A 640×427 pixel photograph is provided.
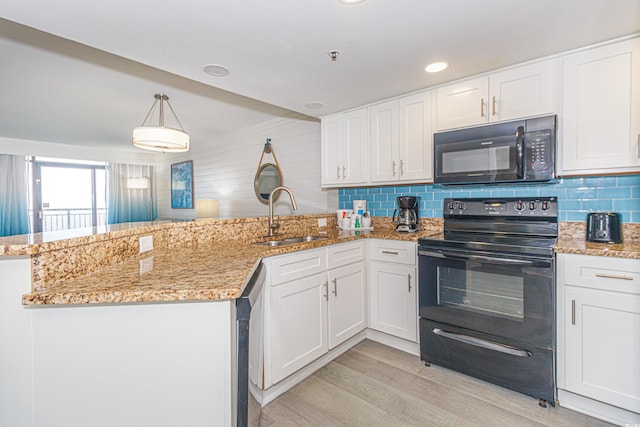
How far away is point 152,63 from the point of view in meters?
1.95

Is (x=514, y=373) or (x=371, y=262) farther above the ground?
(x=371, y=262)

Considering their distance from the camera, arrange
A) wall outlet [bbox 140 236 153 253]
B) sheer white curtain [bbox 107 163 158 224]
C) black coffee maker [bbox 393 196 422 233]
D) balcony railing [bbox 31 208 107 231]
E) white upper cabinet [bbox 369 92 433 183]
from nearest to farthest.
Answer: wall outlet [bbox 140 236 153 253] < white upper cabinet [bbox 369 92 433 183] < black coffee maker [bbox 393 196 422 233] < balcony railing [bbox 31 208 107 231] < sheer white curtain [bbox 107 163 158 224]

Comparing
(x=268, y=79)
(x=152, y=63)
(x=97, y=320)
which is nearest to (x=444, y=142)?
(x=268, y=79)

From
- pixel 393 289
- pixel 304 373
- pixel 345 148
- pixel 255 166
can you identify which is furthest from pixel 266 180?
pixel 304 373

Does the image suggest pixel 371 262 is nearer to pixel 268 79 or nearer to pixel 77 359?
pixel 268 79

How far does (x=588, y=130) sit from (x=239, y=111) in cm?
339

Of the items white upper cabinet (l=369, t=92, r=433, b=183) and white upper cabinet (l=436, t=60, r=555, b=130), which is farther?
white upper cabinet (l=369, t=92, r=433, b=183)

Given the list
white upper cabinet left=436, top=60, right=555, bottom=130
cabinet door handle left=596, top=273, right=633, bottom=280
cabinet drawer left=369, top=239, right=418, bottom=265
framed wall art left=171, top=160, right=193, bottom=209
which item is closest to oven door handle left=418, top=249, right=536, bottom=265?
cabinet drawer left=369, top=239, right=418, bottom=265

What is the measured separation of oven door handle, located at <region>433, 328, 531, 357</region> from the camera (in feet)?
5.94

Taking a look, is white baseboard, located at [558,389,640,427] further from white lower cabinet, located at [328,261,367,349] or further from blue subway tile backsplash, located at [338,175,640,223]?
white lower cabinet, located at [328,261,367,349]

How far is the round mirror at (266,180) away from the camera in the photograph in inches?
164

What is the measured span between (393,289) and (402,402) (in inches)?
31.7

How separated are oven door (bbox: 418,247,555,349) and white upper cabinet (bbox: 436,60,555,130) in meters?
1.00

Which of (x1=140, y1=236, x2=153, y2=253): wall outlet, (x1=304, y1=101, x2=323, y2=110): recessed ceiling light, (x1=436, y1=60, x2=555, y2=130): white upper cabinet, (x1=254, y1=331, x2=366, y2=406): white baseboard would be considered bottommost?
(x1=254, y1=331, x2=366, y2=406): white baseboard
